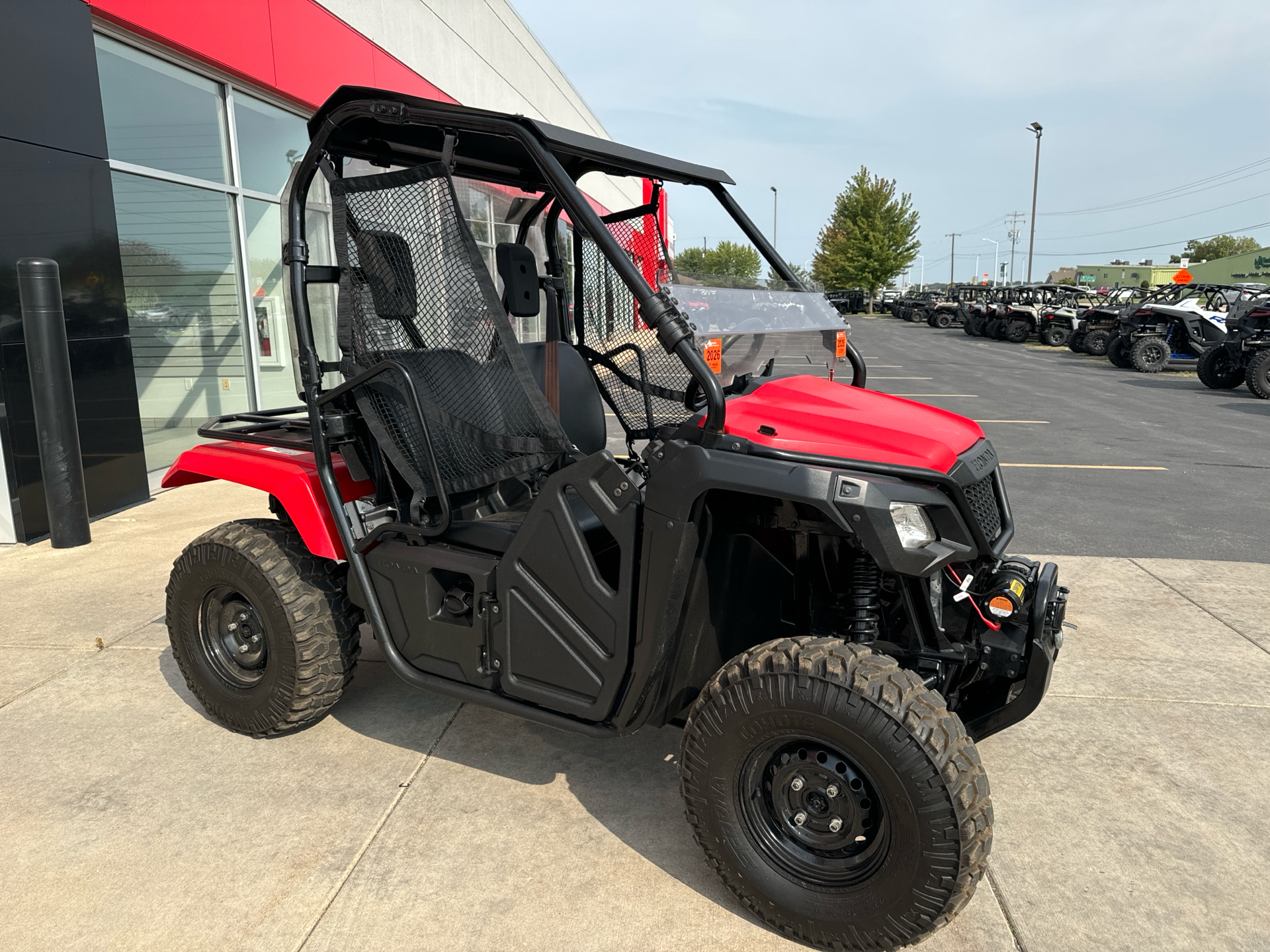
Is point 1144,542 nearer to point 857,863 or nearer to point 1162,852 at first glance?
point 1162,852

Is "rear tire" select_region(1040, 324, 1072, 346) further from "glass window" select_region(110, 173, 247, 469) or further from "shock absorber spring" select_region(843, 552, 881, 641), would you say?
"shock absorber spring" select_region(843, 552, 881, 641)

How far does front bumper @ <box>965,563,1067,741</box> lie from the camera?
8.03 feet

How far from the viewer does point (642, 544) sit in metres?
2.26

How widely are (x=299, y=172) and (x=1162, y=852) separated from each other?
3328 millimetres

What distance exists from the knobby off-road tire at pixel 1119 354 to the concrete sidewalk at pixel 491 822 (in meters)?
15.9

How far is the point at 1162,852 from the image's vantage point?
2.54 m

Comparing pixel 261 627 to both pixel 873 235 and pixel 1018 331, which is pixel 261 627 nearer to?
pixel 1018 331

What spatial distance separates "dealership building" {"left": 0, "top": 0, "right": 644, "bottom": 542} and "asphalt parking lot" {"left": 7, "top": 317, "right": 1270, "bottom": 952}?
183cm

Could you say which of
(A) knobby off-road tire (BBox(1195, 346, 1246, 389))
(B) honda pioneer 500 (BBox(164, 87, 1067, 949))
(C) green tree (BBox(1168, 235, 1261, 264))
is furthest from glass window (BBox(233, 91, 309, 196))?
(C) green tree (BBox(1168, 235, 1261, 264))

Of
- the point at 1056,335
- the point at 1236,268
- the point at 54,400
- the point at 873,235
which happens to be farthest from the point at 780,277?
the point at 1236,268

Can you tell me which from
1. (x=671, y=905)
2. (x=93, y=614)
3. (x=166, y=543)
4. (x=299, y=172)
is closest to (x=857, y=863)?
(x=671, y=905)

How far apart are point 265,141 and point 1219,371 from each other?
14.5 metres

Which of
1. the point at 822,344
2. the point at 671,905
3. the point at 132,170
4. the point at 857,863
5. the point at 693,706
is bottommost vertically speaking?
the point at 671,905


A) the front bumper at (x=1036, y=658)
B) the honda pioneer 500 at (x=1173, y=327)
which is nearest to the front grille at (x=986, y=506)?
the front bumper at (x=1036, y=658)
